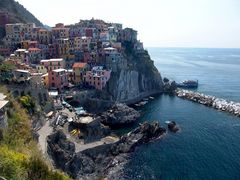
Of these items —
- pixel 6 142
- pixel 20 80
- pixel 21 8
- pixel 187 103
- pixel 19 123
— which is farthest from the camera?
pixel 21 8

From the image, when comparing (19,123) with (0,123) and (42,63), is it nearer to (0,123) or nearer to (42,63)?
(0,123)

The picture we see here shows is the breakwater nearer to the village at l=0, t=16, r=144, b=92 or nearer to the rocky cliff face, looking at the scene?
the rocky cliff face

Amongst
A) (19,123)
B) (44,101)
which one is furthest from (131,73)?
(19,123)

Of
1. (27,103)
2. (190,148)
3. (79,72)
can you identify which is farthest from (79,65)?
(190,148)

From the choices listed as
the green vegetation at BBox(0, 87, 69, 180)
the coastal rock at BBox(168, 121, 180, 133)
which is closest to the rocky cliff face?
the coastal rock at BBox(168, 121, 180, 133)

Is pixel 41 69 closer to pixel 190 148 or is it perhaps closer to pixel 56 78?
pixel 56 78
